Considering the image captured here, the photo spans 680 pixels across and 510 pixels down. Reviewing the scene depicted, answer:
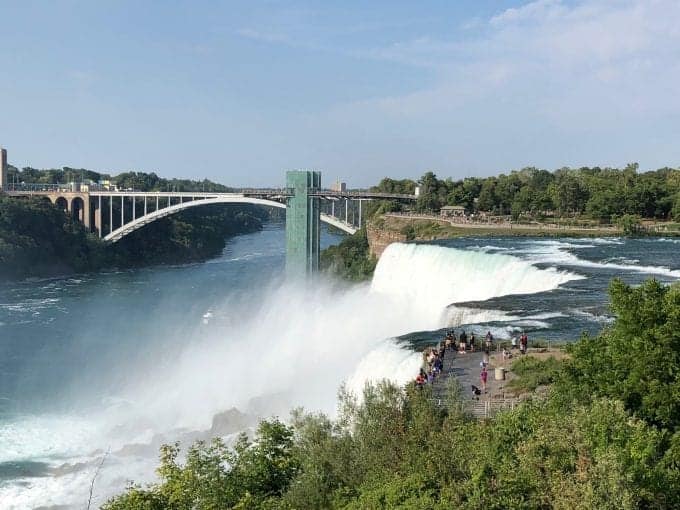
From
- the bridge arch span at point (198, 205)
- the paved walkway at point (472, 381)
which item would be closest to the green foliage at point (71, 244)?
the bridge arch span at point (198, 205)

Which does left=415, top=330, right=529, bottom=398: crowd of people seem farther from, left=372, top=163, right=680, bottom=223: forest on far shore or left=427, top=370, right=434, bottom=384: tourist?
left=372, top=163, right=680, bottom=223: forest on far shore

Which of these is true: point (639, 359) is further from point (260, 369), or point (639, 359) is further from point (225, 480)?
point (260, 369)

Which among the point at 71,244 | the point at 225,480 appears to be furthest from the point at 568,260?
the point at 71,244

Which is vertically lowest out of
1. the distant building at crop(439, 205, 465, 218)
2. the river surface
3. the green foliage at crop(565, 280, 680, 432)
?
the river surface

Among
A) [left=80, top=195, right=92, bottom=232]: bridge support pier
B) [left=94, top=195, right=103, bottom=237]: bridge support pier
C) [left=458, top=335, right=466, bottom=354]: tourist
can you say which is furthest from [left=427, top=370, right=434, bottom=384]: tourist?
[left=80, top=195, right=92, bottom=232]: bridge support pier

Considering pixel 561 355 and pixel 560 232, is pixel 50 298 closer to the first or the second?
pixel 560 232

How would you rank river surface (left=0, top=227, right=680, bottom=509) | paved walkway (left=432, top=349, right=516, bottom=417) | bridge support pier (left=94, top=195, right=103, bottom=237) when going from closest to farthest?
paved walkway (left=432, top=349, right=516, bottom=417) → river surface (left=0, top=227, right=680, bottom=509) → bridge support pier (left=94, top=195, right=103, bottom=237)

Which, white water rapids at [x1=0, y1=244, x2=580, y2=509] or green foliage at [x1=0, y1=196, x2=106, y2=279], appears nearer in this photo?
white water rapids at [x1=0, y1=244, x2=580, y2=509]

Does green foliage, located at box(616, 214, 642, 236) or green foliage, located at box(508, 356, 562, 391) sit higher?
green foliage, located at box(616, 214, 642, 236)

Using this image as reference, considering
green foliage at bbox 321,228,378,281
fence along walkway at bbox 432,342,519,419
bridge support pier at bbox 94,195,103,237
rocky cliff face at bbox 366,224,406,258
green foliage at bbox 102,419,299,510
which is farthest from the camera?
bridge support pier at bbox 94,195,103,237
